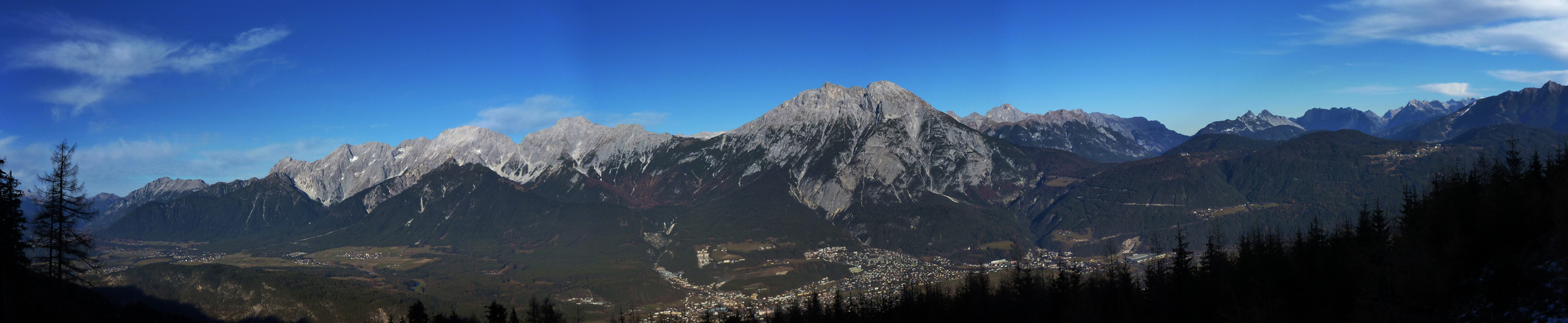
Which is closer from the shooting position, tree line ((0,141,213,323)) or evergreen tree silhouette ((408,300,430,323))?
tree line ((0,141,213,323))

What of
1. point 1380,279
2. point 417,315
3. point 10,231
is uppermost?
point 10,231

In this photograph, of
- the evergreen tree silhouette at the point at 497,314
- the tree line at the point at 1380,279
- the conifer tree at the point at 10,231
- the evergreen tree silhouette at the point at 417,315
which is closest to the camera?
the tree line at the point at 1380,279

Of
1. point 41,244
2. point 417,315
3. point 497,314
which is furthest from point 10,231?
point 497,314

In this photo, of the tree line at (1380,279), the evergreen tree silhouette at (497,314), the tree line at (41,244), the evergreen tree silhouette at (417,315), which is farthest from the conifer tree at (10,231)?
the tree line at (1380,279)

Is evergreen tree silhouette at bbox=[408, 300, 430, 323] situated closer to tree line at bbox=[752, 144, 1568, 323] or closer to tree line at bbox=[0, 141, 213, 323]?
tree line at bbox=[0, 141, 213, 323]

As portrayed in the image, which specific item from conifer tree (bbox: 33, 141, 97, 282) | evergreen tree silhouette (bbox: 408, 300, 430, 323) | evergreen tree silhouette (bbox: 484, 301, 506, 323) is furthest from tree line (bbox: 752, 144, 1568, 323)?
conifer tree (bbox: 33, 141, 97, 282)

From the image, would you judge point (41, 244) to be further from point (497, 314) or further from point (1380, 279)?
point (1380, 279)

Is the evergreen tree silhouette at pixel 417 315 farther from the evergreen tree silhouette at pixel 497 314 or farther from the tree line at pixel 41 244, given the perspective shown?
the tree line at pixel 41 244

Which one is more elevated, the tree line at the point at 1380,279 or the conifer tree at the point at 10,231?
the conifer tree at the point at 10,231
